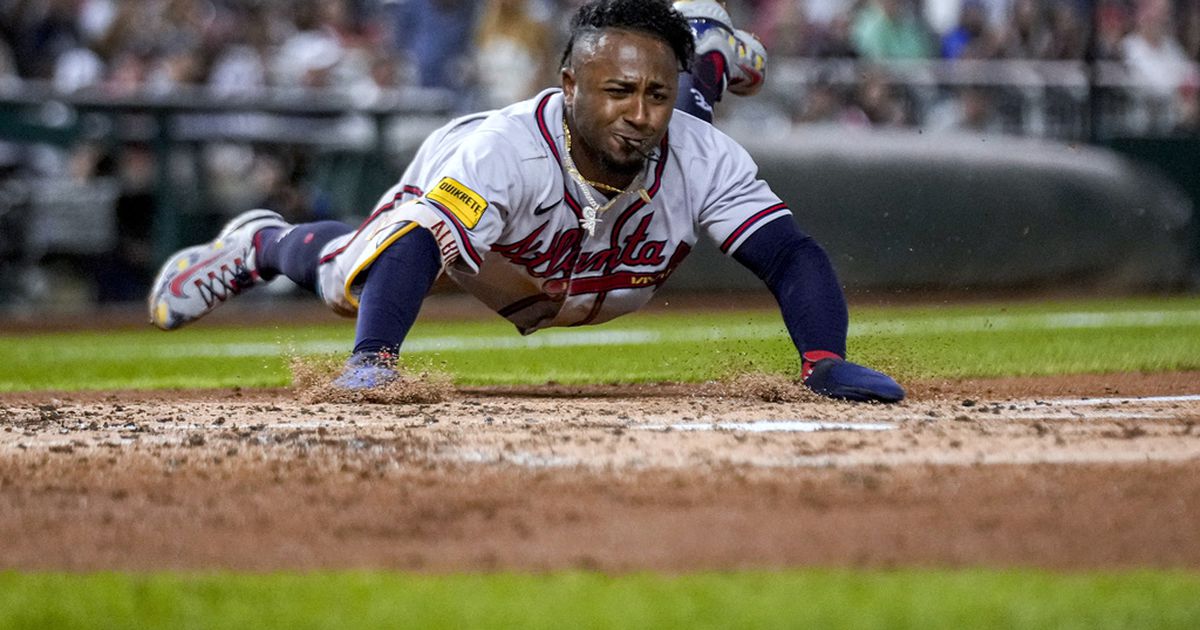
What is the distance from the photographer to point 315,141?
445 inches

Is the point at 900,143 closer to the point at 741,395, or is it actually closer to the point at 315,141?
the point at 315,141

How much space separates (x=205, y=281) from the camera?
6.01 meters

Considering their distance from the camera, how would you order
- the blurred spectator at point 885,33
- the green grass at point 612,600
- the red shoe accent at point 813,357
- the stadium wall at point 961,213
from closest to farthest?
the green grass at point 612,600, the red shoe accent at point 813,357, the stadium wall at point 961,213, the blurred spectator at point 885,33

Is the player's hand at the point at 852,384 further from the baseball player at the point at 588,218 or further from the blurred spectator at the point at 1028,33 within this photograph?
the blurred spectator at the point at 1028,33

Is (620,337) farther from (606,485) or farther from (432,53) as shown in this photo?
(606,485)

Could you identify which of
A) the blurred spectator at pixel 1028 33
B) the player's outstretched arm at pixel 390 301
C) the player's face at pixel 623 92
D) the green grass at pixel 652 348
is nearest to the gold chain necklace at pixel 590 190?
the player's face at pixel 623 92

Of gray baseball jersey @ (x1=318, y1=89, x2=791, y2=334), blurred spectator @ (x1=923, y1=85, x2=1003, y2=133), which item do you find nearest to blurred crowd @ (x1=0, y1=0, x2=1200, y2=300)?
blurred spectator @ (x1=923, y1=85, x2=1003, y2=133)

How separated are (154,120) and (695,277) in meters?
3.88

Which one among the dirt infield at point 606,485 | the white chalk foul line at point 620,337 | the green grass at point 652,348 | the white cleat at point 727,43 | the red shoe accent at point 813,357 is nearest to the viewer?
the dirt infield at point 606,485

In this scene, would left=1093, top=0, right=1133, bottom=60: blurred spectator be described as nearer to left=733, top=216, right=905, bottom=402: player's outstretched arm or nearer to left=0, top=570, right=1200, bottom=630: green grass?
left=733, top=216, right=905, bottom=402: player's outstretched arm

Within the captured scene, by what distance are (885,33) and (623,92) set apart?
891 centimetres

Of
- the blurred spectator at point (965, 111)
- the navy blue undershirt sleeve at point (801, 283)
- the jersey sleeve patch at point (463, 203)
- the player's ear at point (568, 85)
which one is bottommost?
the blurred spectator at point (965, 111)

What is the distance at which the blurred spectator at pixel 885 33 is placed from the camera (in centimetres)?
1312

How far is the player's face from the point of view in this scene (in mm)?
4633
